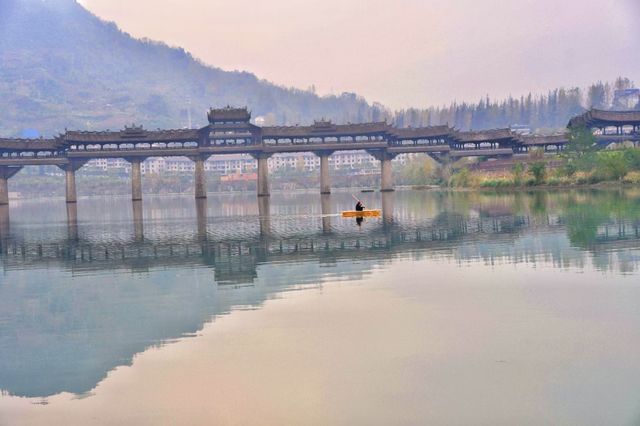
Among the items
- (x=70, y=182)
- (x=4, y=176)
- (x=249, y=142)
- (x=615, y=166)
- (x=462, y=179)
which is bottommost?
(x=615, y=166)

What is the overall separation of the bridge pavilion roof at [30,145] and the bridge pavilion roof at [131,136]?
2.04m

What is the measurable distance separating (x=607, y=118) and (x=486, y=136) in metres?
16.1

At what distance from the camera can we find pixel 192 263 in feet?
79.0

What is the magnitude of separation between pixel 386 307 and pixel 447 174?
3467 inches

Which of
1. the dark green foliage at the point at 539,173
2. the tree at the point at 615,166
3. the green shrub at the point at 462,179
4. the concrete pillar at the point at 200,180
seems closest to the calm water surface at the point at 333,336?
the tree at the point at 615,166

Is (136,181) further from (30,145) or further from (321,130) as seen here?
(321,130)

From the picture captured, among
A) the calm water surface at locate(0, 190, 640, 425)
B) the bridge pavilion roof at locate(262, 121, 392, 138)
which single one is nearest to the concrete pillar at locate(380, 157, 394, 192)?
the bridge pavilion roof at locate(262, 121, 392, 138)

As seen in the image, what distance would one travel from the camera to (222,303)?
16328 mm

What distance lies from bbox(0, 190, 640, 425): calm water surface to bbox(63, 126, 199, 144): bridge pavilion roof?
6780 centimetres

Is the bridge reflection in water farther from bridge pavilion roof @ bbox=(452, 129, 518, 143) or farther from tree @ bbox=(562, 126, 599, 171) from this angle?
bridge pavilion roof @ bbox=(452, 129, 518, 143)

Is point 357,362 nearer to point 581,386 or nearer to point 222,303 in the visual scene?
point 581,386

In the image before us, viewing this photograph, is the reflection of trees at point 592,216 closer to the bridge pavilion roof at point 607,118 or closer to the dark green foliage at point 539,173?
the dark green foliage at point 539,173

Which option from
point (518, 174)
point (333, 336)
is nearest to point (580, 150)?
point (518, 174)

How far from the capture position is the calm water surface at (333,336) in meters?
9.12
